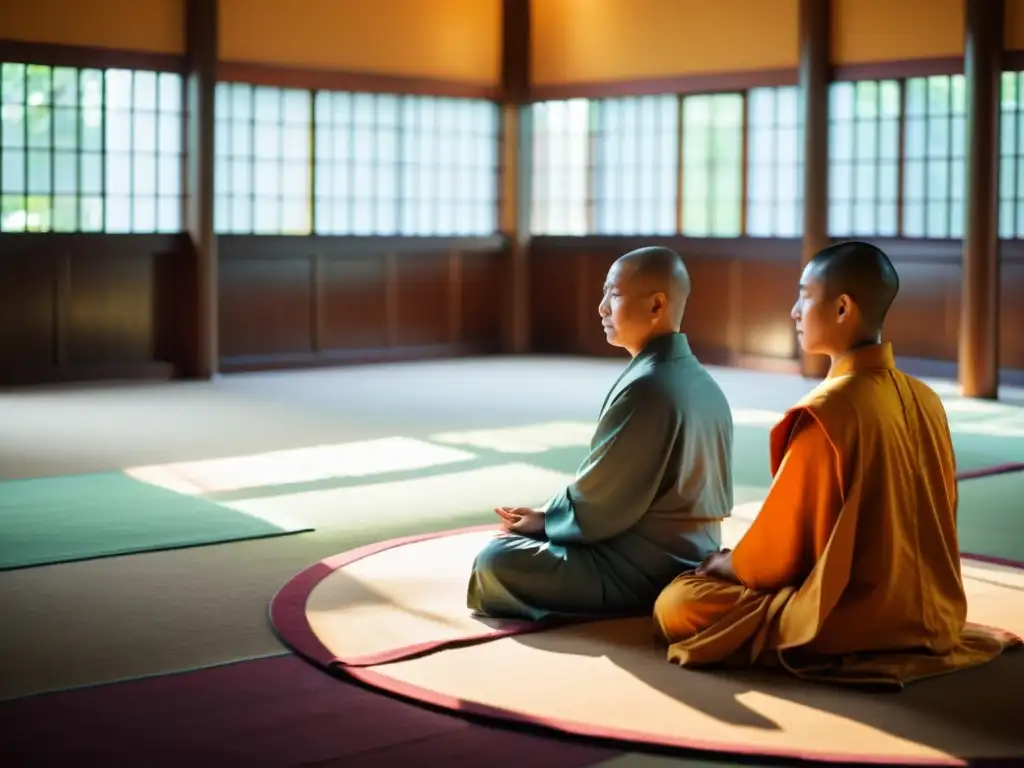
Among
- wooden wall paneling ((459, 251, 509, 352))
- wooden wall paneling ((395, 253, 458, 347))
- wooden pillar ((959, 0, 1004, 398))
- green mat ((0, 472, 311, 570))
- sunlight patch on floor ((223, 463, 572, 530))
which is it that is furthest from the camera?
wooden wall paneling ((459, 251, 509, 352))

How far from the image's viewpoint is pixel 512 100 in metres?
10.9

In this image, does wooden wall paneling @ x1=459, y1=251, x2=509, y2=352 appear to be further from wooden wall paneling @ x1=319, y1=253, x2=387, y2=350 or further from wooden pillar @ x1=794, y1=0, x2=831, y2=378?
wooden pillar @ x1=794, y1=0, x2=831, y2=378

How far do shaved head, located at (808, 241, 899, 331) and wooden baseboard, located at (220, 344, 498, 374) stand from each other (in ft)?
22.1

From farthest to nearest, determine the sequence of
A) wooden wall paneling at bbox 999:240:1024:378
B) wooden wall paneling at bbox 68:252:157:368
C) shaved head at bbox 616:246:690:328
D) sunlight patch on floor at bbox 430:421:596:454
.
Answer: wooden wall paneling at bbox 68:252:157:368 → wooden wall paneling at bbox 999:240:1024:378 → sunlight patch on floor at bbox 430:421:596:454 → shaved head at bbox 616:246:690:328

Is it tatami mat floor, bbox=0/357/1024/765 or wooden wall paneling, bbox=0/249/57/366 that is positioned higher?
wooden wall paneling, bbox=0/249/57/366

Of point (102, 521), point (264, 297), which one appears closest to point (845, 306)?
point (102, 521)

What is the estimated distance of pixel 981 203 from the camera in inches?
324

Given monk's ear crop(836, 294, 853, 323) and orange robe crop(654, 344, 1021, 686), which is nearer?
orange robe crop(654, 344, 1021, 686)

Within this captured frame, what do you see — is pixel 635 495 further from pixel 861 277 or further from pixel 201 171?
pixel 201 171

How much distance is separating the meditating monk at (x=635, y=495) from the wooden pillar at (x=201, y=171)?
5.80 metres

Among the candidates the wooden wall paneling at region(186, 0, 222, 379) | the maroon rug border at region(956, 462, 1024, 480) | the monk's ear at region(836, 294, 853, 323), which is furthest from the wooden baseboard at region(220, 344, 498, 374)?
the monk's ear at region(836, 294, 853, 323)

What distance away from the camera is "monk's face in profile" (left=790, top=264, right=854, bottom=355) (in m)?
3.33

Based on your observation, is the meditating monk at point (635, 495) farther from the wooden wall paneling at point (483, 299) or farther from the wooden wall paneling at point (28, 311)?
the wooden wall paneling at point (483, 299)

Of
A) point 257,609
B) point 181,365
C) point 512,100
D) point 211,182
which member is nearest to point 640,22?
point 512,100
